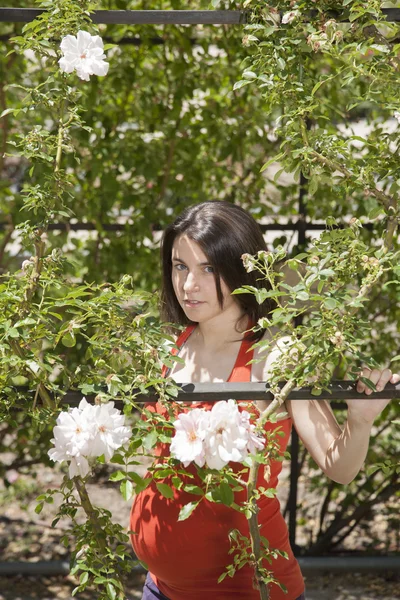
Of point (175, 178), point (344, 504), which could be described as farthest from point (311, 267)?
point (344, 504)

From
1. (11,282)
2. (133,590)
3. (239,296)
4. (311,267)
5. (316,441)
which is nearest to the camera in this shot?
(311,267)

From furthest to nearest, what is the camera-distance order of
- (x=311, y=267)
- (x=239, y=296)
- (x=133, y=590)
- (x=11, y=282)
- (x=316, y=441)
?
(x=133, y=590) → (x=239, y=296) → (x=316, y=441) → (x=11, y=282) → (x=311, y=267)

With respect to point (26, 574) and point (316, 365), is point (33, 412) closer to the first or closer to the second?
point (316, 365)

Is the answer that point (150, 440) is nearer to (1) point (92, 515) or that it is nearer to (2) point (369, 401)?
(1) point (92, 515)

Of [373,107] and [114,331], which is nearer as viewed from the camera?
[114,331]

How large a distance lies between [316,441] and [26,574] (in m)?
2.00

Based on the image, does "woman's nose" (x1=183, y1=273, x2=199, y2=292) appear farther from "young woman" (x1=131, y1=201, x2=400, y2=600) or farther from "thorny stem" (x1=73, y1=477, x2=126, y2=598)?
"thorny stem" (x1=73, y1=477, x2=126, y2=598)

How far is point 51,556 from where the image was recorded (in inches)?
134

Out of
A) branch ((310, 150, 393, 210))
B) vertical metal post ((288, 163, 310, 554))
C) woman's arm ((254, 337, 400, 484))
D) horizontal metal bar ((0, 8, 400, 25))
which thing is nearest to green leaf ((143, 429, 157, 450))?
woman's arm ((254, 337, 400, 484))

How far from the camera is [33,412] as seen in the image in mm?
1545

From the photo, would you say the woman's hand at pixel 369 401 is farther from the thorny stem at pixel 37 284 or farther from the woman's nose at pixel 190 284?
the thorny stem at pixel 37 284

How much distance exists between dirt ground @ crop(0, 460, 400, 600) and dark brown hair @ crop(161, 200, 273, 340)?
1.77 m

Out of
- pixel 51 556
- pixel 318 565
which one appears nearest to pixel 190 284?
pixel 318 565

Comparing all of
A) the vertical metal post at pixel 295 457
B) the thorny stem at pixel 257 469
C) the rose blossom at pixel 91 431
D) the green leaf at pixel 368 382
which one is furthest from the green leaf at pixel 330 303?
the vertical metal post at pixel 295 457
